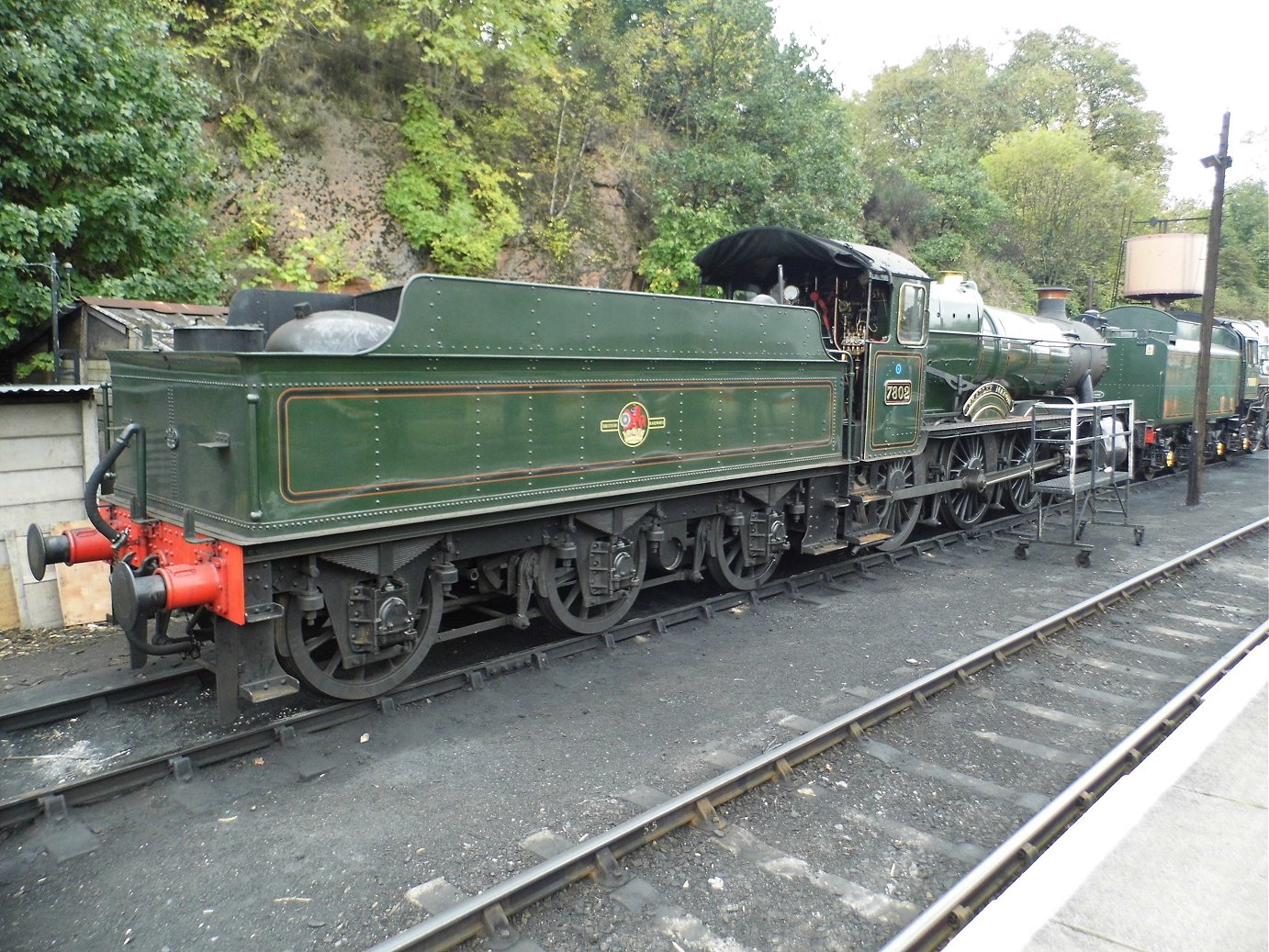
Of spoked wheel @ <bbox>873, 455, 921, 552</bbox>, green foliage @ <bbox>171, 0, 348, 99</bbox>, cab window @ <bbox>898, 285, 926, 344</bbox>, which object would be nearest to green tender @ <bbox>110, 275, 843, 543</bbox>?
cab window @ <bbox>898, 285, 926, 344</bbox>

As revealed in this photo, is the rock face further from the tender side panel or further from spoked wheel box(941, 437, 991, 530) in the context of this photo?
spoked wheel box(941, 437, 991, 530)

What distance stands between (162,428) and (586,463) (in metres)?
2.65

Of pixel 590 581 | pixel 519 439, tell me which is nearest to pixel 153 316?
pixel 519 439

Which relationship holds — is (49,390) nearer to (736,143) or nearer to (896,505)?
(896,505)

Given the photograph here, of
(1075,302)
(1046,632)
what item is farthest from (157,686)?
(1075,302)

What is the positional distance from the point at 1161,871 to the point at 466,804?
9.77ft

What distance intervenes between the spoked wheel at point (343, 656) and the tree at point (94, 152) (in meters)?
4.75

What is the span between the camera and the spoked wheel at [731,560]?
25.6ft

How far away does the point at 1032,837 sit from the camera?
157 inches

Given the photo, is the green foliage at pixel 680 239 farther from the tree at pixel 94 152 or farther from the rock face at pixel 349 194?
the tree at pixel 94 152

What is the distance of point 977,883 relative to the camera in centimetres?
360

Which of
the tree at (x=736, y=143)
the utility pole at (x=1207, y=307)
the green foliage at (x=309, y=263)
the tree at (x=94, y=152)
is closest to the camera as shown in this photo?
the tree at (x=94, y=152)

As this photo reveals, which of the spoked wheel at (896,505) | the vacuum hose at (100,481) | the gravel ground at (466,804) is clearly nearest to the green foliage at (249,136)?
the gravel ground at (466,804)

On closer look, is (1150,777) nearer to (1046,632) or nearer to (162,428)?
(1046,632)
